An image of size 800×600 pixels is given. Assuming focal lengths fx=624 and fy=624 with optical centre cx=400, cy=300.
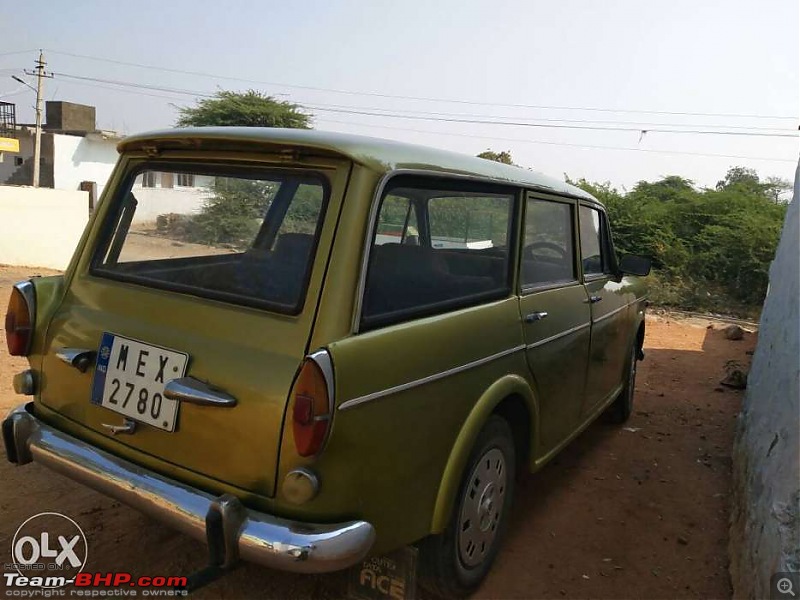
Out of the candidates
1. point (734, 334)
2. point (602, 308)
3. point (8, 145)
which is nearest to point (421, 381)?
point (602, 308)

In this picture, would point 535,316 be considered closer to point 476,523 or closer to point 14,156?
point 476,523

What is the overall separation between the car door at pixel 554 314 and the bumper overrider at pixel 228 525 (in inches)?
54.7

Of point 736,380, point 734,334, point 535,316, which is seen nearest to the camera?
point 535,316

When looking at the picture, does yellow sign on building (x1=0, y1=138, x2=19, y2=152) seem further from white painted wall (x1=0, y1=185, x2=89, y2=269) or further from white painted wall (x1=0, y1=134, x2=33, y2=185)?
white painted wall (x1=0, y1=185, x2=89, y2=269)

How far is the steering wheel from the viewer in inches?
123

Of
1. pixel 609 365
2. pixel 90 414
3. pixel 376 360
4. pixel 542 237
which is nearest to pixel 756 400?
pixel 609 365

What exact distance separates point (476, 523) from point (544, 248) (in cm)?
153

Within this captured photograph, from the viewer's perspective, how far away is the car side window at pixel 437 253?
2209 millimetres

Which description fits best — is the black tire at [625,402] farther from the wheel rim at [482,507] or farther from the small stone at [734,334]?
the small stone at [734,334]

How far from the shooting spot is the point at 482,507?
2.67 meters

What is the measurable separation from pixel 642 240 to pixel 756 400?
505 inches

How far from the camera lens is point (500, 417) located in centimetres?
273

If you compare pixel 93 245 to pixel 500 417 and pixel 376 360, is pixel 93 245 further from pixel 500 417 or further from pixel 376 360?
pixel 500 417

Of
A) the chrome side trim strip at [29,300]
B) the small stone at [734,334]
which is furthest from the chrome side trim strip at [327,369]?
the small stone at [734,334]
